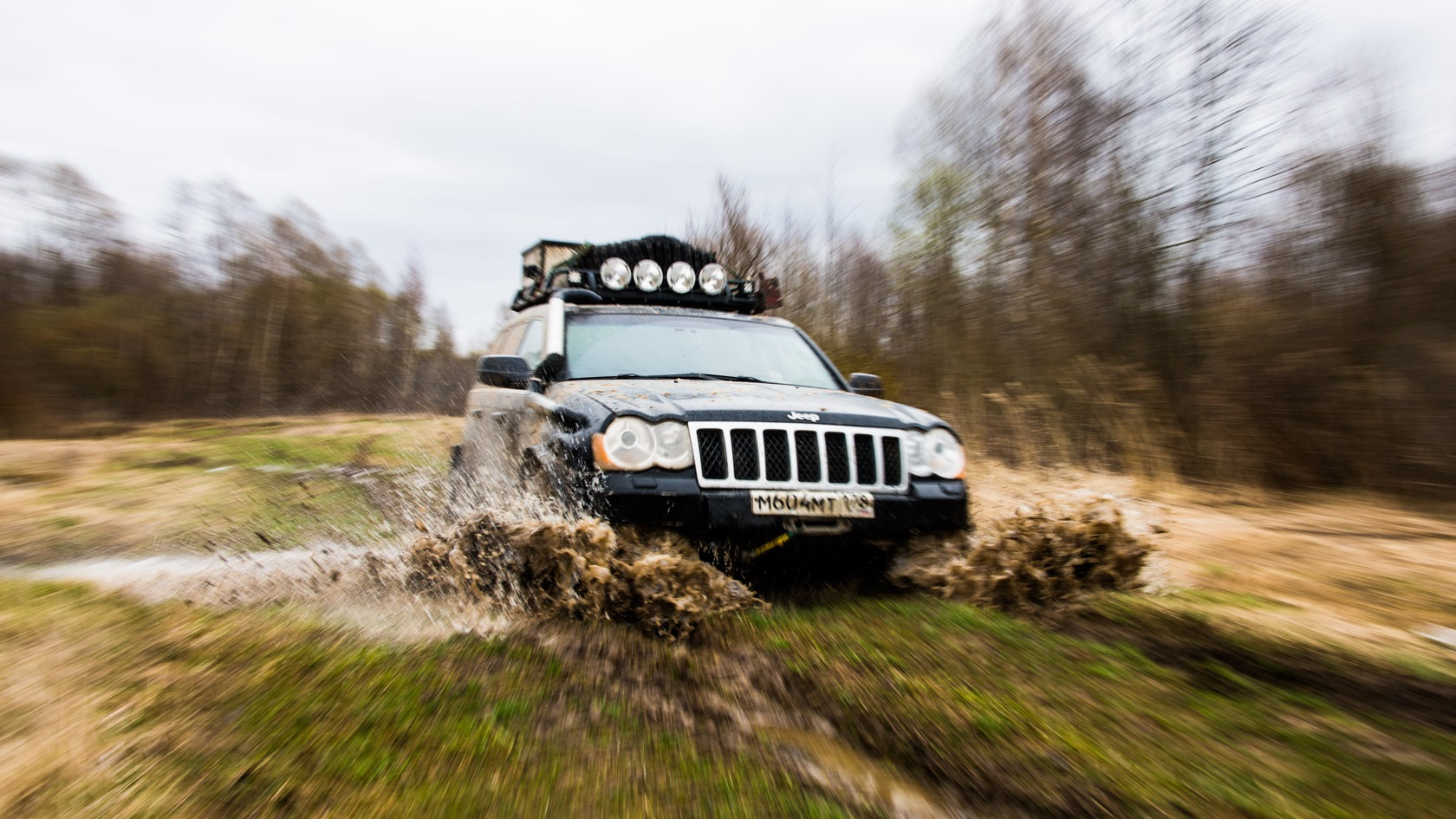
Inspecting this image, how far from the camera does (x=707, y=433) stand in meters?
3.67

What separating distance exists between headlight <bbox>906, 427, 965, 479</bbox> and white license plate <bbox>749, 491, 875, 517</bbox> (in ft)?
1.21

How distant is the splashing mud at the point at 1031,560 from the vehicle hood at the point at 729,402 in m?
0.60

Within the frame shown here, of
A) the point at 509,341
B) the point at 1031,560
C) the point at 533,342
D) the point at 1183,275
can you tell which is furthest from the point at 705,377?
the point at 1183,275

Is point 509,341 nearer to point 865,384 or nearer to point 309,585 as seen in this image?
point 309,585

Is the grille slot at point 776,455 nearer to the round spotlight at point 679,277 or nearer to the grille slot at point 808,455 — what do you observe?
the grille slot at point 808,455

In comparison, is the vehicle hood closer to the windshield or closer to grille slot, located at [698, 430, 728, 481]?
grille slot, located at [698, 430, 728, 481]

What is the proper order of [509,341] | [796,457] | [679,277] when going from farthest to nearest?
[509,341], [679,277], [796,457]

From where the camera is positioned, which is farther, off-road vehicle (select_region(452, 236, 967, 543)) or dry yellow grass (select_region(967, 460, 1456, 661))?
dry yellow grass (select_region(967, 460, 1456, 661))

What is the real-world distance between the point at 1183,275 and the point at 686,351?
6.04 meters

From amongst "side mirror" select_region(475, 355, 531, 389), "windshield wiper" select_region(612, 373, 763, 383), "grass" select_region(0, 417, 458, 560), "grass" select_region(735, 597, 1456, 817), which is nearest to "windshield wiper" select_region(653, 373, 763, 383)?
"windshield wiper" select_region(612, 373, 763, 383)

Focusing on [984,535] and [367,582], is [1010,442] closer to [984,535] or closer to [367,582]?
[984,535]

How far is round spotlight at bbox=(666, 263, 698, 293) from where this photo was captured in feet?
20.0

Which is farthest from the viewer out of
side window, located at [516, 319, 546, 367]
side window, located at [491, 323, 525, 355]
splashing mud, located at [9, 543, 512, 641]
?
side window, located at [491, 323, 525, 355]

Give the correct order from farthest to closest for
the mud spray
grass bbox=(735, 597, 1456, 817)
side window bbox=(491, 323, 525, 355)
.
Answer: side window bbox=(491, 323, 525, 355) < the mud spray < grass bbox=(735, 597, 1456, 817)
